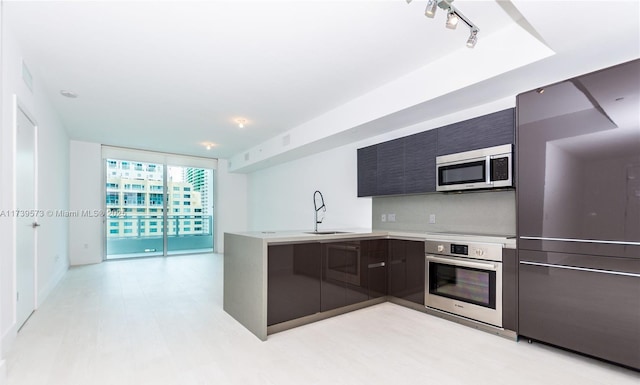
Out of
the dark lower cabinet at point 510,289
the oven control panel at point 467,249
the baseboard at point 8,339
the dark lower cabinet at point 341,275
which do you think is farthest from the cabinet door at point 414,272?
the baseboard at point 8,339

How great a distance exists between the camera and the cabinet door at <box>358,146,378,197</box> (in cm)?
Answer: 401

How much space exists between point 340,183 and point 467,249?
2531 mm

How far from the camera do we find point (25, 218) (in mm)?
3076

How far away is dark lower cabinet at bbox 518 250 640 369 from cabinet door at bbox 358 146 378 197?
191 cm

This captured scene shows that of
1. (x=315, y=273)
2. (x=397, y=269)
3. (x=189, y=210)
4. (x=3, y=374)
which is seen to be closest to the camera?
(x=3, y=374)

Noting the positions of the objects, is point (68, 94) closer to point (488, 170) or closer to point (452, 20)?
point (452, 20)

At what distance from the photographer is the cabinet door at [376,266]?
3469mm

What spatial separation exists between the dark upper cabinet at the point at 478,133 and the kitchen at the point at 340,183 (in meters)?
0.26

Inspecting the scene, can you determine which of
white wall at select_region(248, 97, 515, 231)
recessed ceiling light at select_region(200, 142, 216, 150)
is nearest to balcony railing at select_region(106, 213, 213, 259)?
white wall at select_region(248, 97, 515, 231)

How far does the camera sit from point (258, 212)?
800 centimetres

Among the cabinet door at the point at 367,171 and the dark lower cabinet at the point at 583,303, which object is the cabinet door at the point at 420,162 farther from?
the dark lower cabinet at the point at 583,303

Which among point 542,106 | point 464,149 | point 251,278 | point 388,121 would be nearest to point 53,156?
point 251,278

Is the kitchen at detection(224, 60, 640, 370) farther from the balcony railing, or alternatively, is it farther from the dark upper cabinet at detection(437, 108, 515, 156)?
the balcony railing

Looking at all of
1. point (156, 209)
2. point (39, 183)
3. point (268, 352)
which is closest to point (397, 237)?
point (268, 352)
